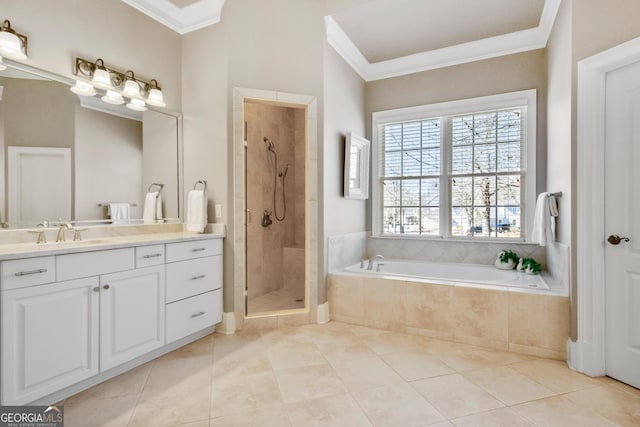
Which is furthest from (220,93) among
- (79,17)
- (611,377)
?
(611,377)

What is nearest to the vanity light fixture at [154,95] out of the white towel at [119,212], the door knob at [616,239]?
the white towel at [119,212]

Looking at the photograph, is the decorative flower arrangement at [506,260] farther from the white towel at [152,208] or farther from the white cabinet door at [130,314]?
the white towel at [152,208]

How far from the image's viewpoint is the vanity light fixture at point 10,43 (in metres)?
1.92

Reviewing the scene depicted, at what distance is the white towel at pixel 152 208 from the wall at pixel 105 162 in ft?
0.17

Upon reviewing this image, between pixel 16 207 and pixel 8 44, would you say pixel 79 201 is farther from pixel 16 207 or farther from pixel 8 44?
pixel 8 44

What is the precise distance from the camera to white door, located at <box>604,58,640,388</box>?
2.00 m

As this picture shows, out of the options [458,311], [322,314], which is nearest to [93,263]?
[322,314]

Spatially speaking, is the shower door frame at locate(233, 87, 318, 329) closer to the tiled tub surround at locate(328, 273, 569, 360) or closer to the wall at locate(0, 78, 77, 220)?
the tiled tub surround at locate(328, 273, 569, 360)

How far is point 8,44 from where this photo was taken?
1.93 meters

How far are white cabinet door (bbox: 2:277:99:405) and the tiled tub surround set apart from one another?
6.50 feet

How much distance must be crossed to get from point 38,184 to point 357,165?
2.85 meters

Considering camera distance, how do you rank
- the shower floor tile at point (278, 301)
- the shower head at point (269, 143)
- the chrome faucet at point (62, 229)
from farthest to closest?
the shower head at point (269, 143) < the shower floor tile at point (278, 301) < the chrome faucet at point (62, 229)

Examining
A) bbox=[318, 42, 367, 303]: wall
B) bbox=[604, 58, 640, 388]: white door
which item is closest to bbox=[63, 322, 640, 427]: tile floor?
bbox=[604, 58, 640, 388]: white door

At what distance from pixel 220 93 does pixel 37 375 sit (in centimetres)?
232
